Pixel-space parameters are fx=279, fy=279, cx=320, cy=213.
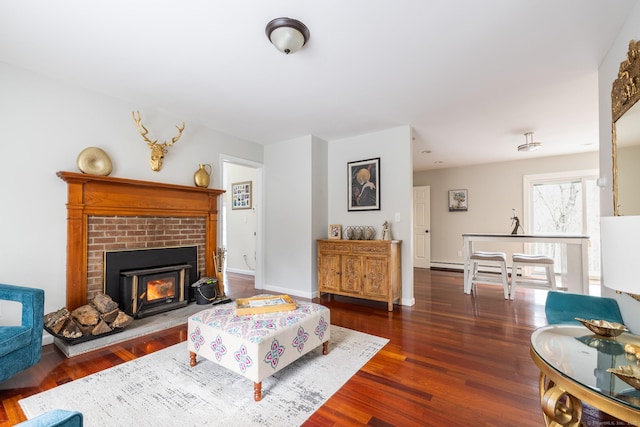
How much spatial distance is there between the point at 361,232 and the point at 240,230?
3033mm

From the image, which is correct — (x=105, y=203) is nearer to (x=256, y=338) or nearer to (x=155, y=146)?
(x=155, y=146)

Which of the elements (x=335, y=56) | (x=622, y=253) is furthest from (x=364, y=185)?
(x=622, y=253)

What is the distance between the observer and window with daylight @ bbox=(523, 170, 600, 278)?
517 centimetres

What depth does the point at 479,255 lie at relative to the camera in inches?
172

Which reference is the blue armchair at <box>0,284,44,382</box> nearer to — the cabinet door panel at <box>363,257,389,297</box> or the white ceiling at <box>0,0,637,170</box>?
the white ceiling at <box>0,0,637,170</box>

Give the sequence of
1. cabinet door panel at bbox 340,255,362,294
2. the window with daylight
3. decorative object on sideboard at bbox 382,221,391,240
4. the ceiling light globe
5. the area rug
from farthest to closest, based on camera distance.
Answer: the window with daylight, decorative object on sideboard at bbox 382,221,391,240, cabinet door panel at bbox 340,255,362,294, the ceiling light globe, the area rug

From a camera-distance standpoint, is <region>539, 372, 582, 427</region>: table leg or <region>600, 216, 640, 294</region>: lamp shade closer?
<region>600, 216, 640, 294</region>: lamp shade

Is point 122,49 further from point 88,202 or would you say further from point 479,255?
point 479,255

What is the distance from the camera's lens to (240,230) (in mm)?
6031

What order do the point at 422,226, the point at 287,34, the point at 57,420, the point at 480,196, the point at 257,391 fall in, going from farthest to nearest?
the point at 422,226 → the point at 480,196 → the point at 287,34 → the point at 257,391 → the point at 57,420

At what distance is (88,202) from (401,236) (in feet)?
11.8

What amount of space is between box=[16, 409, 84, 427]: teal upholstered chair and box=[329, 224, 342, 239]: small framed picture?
3.56 meters

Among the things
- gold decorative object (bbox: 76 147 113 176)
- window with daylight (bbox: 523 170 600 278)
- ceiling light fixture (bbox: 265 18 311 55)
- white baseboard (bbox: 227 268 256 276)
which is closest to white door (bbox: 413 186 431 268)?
window with daylight (bbox: 523 170 600 278)

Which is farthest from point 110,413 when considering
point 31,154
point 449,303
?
point 449,303
